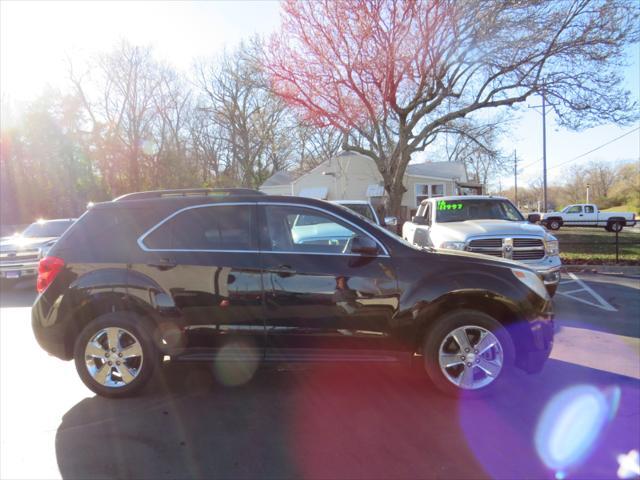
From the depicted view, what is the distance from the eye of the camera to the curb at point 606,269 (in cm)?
1067

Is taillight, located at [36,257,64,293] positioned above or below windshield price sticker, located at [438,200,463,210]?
below

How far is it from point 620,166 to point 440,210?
8896 cm

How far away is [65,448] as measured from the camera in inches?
127

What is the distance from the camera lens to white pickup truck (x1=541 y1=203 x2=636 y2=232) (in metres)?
29.1

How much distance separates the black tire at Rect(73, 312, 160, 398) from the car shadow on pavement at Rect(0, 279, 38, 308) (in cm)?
557

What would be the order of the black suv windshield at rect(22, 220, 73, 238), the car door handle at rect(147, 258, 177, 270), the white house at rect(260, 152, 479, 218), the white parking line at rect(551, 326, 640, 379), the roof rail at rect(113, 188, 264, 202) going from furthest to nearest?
the white house at rect(260, 152, 479, 218), the black suv windshield at rect(22, 220, 73, 238), the white parking line at rect(551, 326, 640, 379), the roof rail at rect(113, 188, 264, 202), the car door handle at rect(147, 258, 177, 270)

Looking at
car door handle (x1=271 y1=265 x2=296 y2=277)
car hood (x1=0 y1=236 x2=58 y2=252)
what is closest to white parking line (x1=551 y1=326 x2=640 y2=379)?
car door handle (x1=271 y1=265 x2=296 y2=277)

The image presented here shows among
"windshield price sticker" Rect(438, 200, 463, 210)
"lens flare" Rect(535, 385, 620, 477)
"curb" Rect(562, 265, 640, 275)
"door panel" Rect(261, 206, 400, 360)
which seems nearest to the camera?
"lens flare" Rect(535, 385, 620, 477)

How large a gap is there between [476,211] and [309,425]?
22.5 feet

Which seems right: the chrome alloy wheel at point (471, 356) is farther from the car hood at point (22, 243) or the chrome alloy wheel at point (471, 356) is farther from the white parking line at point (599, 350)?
the car hood at point (22, 243)

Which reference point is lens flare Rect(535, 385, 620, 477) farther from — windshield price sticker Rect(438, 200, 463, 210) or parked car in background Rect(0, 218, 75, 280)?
parked car in background Rect(0, 218, 75, 280)

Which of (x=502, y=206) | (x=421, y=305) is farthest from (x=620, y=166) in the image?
(x=421, y=305)

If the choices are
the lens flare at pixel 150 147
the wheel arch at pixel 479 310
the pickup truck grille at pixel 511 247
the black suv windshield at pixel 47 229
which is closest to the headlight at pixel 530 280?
the wheel arch at pixel 479 310

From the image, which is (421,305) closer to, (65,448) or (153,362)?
(153,362)
